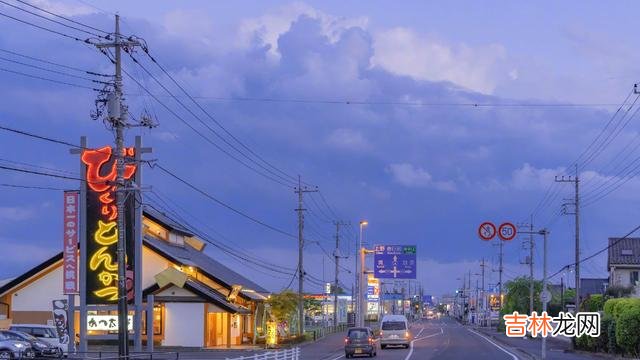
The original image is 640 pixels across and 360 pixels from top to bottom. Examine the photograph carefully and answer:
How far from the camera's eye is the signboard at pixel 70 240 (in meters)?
Answer: 42.8

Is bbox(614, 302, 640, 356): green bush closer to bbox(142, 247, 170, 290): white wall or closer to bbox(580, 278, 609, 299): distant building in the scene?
bbox(142, 247, 170, 290): white wall

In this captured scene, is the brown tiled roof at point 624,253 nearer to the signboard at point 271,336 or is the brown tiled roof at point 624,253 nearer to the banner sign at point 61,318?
the signboard at point 271,336

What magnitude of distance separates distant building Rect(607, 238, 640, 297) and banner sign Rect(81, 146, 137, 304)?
208 ft

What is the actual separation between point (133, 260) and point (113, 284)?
2.37 m

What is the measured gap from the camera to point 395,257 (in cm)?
7406

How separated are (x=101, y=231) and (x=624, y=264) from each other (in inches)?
2561

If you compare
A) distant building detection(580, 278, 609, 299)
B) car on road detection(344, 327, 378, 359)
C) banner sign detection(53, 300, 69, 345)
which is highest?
banner sign detection(53, 300, 69, 345)

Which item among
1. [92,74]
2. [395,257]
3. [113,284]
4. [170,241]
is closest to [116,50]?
[92,74]

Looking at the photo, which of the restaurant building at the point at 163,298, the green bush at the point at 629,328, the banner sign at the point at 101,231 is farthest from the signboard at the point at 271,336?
the green bush at the point at 629,328

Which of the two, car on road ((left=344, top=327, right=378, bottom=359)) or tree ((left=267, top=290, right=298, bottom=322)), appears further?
tree ((left=267, top=290, right=298, bottom=322))

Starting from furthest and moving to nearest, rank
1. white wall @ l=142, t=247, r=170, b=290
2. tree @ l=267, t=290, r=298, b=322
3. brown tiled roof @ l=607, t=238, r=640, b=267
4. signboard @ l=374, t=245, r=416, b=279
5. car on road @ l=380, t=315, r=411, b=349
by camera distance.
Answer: brown tiled roof @ l=607, t=238, r=640, b=267, signboard @ l=374, t=245, r=416, b=279, tree @ l=267, t=290, r=298, b=322, car on road @ l=380, t=315, r=411, b=349, white wall @ l=142, t=247, r=170, b=290

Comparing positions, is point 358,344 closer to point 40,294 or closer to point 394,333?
point 394,333

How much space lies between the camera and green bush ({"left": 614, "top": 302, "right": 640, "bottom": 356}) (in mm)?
42844

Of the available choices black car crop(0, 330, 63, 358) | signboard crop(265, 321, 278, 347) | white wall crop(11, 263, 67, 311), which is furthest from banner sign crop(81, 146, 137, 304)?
signboard crop(265, 321, 278, 347)
